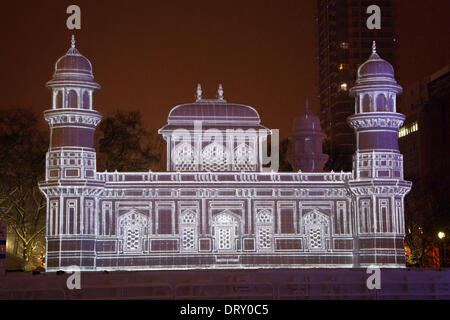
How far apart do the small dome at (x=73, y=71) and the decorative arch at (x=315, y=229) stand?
15466 millimetres

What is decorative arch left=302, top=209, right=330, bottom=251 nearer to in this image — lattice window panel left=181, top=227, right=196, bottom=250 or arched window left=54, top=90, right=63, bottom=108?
lattice window panel left=181, top=227, right=196, bottom=250

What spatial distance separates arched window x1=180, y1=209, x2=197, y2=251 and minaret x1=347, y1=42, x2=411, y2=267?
10038 millimetres

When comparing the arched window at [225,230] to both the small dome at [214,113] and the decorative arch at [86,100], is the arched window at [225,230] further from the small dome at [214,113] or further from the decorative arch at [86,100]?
the decorative arch at [86,100]

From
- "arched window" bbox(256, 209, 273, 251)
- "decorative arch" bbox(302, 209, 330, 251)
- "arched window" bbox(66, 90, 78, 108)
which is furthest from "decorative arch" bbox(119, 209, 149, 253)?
"decorative arch" bbox(302, 209, 330, 251)

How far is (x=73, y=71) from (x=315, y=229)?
1784 cm

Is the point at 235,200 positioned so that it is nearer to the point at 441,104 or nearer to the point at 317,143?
the point at 317,143

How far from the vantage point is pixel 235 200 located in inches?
2146

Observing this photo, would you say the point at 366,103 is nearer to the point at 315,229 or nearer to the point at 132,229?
the point at 315,229

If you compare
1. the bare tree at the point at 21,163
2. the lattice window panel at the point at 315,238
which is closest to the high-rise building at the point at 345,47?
the bare tree at the point at 21,163

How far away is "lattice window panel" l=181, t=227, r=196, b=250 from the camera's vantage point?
177ft

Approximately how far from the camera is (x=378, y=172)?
5462cm

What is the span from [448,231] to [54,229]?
32.0m

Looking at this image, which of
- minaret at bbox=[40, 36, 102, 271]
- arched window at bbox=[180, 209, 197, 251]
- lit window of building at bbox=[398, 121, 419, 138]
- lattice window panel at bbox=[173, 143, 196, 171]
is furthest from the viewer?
lit window of building at bbox=[398, 121, 419, 138]

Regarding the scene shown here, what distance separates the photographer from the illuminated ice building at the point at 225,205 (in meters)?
53.1
